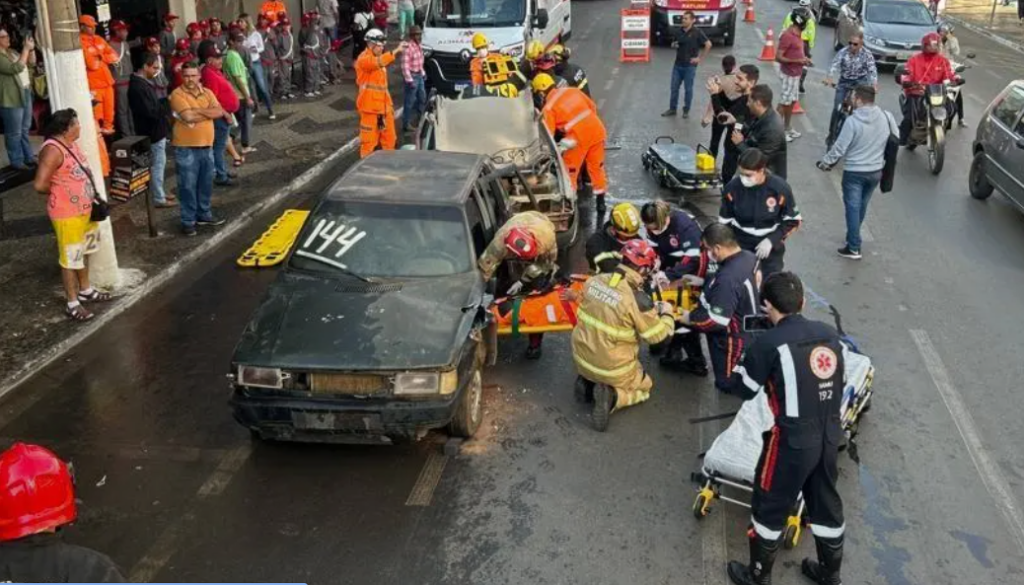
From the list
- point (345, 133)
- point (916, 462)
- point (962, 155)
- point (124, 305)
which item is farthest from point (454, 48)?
point (916, 462)

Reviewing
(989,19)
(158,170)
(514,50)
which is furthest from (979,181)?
(989,19)

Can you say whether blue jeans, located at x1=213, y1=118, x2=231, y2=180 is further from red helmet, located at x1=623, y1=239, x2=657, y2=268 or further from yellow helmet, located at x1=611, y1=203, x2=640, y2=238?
red helmet, located at x1=623, y1=239, x2=657, y2=268

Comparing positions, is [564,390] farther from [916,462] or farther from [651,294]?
[916,462]

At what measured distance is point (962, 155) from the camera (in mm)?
14750

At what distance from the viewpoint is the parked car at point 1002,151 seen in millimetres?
11430

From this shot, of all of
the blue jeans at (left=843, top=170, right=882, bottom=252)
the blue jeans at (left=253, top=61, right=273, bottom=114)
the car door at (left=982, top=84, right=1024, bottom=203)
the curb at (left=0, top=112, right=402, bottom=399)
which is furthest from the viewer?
the blue jeans at (left=253, top=61, right=273, bottom=114)

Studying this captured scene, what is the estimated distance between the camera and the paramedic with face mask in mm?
7909

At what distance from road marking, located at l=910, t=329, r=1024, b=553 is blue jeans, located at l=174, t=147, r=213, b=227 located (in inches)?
299

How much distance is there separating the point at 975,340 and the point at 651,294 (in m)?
3.22

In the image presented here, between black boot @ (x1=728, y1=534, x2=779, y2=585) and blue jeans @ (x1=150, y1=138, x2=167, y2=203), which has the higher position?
blue jeans @ (x1=150, y1=138, x2=167, y2=203)

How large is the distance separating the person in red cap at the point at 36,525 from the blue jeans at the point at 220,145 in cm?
938

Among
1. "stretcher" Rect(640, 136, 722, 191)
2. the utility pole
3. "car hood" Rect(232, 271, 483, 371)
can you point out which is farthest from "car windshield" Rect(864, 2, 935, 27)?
"car hood" Rect(232, 271, 483, 371)

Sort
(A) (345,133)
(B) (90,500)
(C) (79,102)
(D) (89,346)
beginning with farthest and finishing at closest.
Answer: (A) (345,133) < (C) (79,102) < (D) (89,346) < (B) (90,500)

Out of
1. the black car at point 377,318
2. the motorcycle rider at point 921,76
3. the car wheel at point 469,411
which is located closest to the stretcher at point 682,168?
the motorcycle rider at point 921,76
